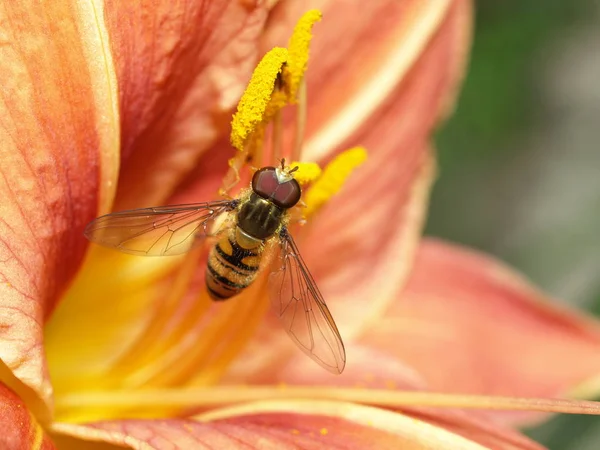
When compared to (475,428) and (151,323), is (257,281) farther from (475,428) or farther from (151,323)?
(475,428)

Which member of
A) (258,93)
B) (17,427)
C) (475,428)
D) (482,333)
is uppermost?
(482,333)

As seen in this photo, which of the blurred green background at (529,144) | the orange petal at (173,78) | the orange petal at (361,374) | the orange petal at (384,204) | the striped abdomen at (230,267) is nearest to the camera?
the orange petal at (173,78)

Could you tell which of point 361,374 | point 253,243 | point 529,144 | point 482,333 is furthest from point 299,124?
point 529,144

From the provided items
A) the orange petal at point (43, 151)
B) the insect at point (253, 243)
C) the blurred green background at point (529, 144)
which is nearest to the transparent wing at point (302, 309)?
the insect at point (253, 243)

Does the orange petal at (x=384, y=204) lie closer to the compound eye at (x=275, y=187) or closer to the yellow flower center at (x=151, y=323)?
the yellow flower center at (x=151, y=323)

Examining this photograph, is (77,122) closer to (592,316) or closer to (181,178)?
(181,178)

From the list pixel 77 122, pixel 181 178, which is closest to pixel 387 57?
pixel 181 178
